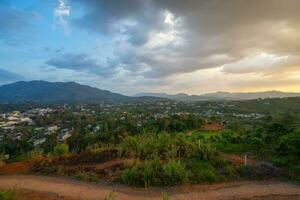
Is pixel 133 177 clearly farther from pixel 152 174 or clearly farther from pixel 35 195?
pixel 35 195

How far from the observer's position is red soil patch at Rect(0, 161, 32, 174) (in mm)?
13728

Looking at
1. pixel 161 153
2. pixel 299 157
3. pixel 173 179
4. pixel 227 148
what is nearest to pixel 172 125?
pixel 227 148

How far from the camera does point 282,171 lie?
40.8 feet

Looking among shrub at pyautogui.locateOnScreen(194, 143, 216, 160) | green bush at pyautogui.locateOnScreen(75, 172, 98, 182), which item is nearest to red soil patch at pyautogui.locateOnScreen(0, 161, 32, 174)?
green bush at pyautogui.locateOnScreen(75, 172, 98, 182)

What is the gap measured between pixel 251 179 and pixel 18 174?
29.1 feet

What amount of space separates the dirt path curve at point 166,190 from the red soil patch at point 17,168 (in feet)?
5.98

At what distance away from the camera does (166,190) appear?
10.8m

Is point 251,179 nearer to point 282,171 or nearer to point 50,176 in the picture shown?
point 282,171

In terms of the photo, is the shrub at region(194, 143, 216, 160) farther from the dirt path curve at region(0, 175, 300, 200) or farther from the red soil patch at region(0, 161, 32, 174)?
the red soil patch at region(0, 161, 32, 174)

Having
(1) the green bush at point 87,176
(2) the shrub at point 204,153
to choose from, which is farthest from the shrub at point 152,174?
(2) the shrub at point 204,153

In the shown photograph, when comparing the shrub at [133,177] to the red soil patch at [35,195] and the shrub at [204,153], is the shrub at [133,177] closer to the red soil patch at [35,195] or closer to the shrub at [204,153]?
the red soil patch at [35,195]

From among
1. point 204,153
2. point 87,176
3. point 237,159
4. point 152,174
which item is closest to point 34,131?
point 87,176

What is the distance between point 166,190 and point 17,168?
22.9 ft

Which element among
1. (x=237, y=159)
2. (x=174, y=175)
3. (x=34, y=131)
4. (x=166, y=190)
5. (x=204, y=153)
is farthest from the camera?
(x=34, y=131)
